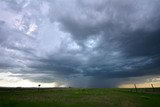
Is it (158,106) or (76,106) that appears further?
(158,106)

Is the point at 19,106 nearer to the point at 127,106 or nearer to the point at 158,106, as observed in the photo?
the point at 127,106

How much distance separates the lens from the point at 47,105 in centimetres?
3900

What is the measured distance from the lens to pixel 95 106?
3875 centimetres

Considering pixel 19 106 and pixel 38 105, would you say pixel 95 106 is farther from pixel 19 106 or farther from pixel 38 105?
pixel 19 106

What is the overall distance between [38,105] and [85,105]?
9574 mm

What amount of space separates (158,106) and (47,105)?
24.0 m

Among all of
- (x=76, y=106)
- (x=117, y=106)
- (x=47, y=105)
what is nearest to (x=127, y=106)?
(x=117, y=106)

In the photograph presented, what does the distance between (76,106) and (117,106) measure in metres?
8.20

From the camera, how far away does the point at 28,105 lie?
38844 mm

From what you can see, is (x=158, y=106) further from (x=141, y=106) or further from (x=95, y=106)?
(x=95, y=106)

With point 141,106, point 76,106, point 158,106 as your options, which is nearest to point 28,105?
point 76,106

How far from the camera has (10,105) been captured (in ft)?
127

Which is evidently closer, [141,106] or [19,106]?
[19,106]

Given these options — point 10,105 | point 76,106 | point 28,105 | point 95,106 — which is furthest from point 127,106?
point 10,105
